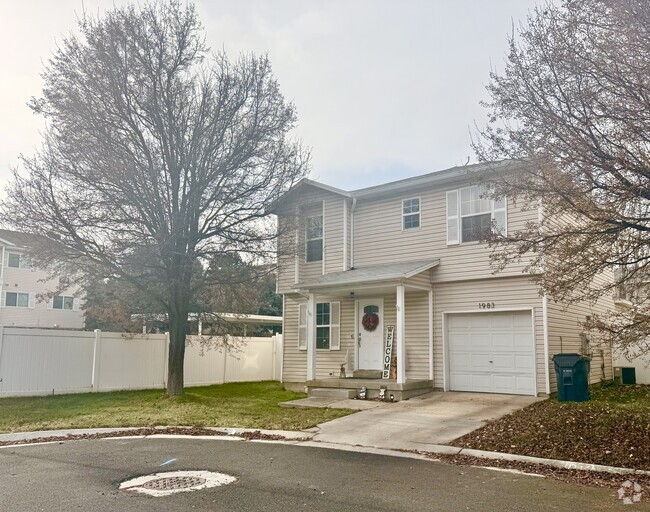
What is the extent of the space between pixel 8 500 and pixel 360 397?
9.73m

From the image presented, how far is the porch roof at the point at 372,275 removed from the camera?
47.4 ft

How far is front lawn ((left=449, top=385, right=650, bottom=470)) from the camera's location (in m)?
7.67

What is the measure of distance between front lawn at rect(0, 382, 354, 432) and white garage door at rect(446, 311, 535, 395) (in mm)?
4081

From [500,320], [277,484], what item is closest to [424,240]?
[500,320]

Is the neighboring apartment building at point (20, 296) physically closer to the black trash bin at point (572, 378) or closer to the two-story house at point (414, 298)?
the two-story house at point (414, 298)

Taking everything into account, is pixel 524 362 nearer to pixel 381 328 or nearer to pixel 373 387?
pixel 373 387

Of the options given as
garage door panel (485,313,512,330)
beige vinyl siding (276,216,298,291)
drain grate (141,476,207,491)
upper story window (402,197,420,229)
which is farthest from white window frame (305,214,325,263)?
drain grate (141,476,207,491)

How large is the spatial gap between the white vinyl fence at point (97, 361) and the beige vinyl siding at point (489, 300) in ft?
26.3

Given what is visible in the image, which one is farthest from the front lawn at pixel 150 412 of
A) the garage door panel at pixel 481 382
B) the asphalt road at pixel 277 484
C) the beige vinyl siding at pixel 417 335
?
the garage door panel at pixel 481 382

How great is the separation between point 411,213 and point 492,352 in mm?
4657

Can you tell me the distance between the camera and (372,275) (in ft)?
49.5

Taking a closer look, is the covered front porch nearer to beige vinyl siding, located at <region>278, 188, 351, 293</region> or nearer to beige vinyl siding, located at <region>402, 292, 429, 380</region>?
beige vinyl siding, located at <region>402, 292, 429, 380</region>

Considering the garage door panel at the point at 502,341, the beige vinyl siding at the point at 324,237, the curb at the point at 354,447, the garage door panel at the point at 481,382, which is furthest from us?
the beige vinyl siding at the point at 324,237

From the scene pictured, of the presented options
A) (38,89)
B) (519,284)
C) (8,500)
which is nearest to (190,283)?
(38,89)
